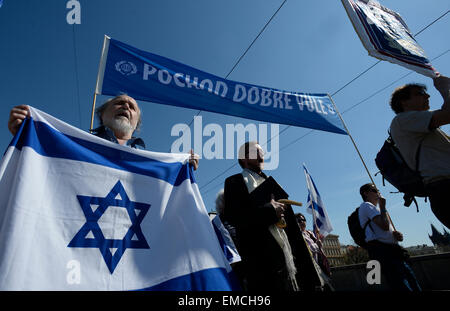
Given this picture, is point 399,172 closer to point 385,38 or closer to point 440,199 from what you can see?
point 440,199

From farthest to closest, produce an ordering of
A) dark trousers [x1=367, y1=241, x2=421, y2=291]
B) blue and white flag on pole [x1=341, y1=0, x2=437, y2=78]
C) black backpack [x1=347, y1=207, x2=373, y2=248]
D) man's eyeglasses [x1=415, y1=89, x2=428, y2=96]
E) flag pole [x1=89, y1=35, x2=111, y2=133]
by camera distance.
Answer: flag pole [x1=89, y1=35, x2=111, y2=133] < black backpack [x1=347, y1=207, x2=373, y2=248] < dark trousers [x1=367, y1=241, x2=421, y2=291] < blue and white flag on pole [x1=341, y1=0, x2=437, y2=78] < man's eyeglasses [x1=415, y1=89, x2=428, y2=96]

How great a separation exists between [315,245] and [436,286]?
1700 mm

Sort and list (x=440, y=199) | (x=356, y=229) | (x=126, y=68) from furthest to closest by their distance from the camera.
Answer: (x=126, y=68) → (x=356, y=229) → (x=440, y=199)

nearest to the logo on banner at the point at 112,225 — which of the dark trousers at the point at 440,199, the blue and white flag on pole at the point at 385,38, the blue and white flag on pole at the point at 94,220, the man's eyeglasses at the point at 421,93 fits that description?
the blue and white flag on pole at the point at 94,220

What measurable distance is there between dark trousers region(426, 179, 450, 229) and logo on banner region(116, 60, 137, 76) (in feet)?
11.5

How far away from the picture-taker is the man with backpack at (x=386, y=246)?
2.30 m

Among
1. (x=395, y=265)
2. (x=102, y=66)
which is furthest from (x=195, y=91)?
(x=395, y=265)

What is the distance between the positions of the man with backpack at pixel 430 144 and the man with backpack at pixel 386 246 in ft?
3.32

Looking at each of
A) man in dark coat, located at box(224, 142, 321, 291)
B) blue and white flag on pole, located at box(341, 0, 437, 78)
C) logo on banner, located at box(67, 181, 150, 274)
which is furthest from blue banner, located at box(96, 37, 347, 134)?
logo on banner, located at box(67, 181, 150, 274)

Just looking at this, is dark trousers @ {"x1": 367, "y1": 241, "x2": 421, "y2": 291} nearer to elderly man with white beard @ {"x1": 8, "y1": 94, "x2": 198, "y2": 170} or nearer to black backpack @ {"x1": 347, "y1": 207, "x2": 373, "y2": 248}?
black backpack @ {"x1": 347, "y1": 207, "x2": 373, "y2": 248}

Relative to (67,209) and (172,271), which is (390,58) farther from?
(67,209)

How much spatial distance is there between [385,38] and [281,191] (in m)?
1.81

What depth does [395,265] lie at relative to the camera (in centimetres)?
237

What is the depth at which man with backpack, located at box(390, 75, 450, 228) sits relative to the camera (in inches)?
59.5
